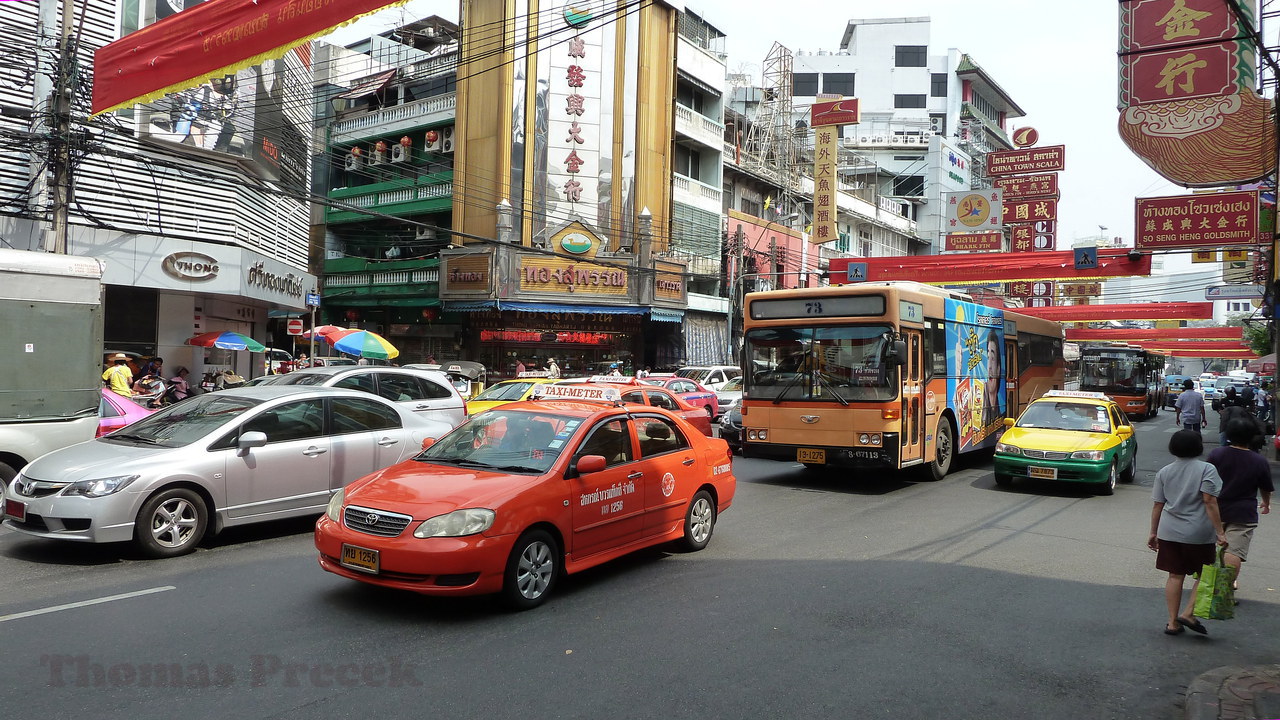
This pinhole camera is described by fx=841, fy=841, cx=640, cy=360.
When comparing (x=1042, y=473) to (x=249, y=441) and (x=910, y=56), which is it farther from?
(x=910, y=56)

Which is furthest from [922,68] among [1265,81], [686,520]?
[686,520]

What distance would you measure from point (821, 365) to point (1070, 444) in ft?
13.1

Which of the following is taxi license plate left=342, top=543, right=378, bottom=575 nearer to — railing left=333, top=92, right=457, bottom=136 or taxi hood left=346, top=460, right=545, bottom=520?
taxi hood left=346, top=460, right=545, bottom=520

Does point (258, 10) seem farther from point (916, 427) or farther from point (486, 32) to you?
point (486, 32)

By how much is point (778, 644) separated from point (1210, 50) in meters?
14.0

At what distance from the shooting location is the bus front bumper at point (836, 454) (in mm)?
11766

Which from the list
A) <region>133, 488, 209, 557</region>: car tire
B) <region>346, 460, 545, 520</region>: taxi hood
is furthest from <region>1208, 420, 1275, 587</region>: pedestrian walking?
<region>133, 488, 209, 557</region>: car tire

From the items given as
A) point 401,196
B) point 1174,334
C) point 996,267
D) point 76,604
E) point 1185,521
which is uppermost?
point 401,196

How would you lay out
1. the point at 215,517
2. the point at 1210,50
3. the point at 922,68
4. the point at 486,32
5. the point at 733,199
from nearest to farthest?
1. the point at 215,517
2. the point at 1210,50
3. the point at 486,32
4. the point at 733,199
5. the point at 922,68

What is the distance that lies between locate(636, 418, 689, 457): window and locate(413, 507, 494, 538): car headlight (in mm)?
1989

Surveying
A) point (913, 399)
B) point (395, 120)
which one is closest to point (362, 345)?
point (913, 399)

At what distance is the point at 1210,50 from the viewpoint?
1398cm

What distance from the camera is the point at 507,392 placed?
50.3 feet

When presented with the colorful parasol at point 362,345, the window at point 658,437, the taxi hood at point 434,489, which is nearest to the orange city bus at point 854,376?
the window at point 658,437
